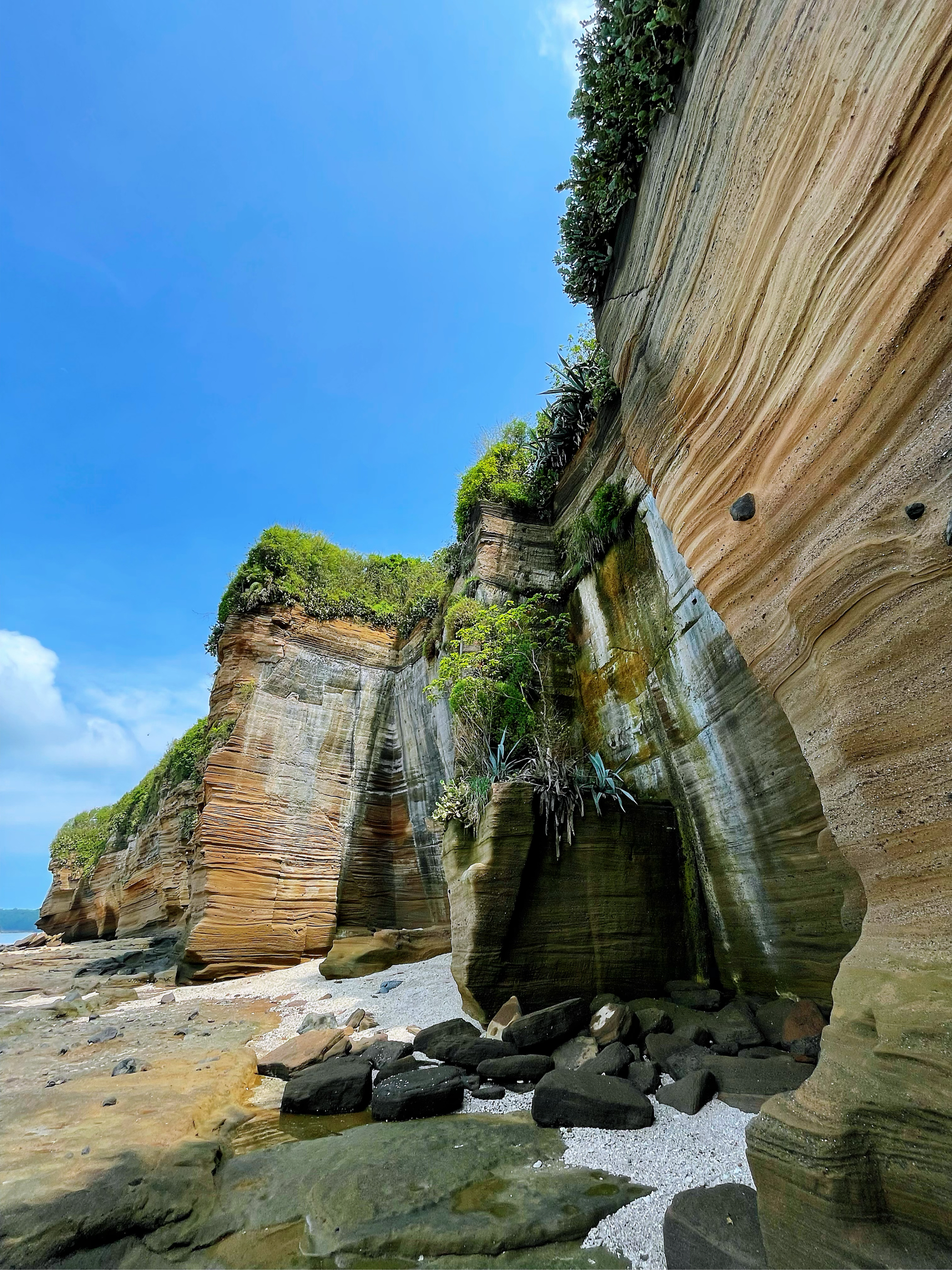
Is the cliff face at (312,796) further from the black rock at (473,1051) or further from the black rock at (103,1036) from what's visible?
the black rock at (473,1051)

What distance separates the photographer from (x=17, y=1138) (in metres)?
3.86

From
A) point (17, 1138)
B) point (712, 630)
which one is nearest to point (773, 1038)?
point (712, 630)

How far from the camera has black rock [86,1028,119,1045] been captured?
22.6 ft

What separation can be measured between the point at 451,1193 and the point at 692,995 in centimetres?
350

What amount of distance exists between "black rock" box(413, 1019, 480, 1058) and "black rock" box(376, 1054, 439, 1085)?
0.16 metres

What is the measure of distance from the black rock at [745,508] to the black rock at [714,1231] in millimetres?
3308

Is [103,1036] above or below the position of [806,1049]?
above

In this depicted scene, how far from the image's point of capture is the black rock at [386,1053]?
16.7 ft

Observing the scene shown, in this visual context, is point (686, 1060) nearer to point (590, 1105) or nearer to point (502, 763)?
point (590, 1105)

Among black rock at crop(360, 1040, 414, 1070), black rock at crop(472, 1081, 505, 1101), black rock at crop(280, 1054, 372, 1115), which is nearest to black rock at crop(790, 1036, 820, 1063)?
black rock at crop(472, 1081, 505, 1101)

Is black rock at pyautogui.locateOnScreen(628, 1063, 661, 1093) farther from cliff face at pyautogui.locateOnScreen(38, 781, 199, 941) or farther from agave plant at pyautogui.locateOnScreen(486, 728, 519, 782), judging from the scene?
cliff face at pyautogui.locateOnScreen(38, 781, 199, 941)

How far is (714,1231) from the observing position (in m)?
2.24

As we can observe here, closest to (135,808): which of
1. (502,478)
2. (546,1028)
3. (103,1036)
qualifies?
(103,1036)

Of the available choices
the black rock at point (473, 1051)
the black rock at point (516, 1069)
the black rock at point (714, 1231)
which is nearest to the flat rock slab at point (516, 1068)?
the black rock at point (516, 1069)
